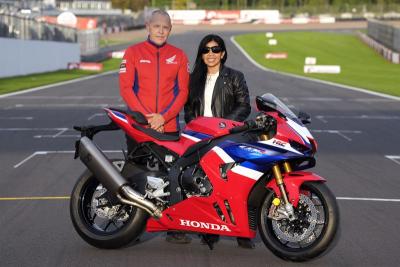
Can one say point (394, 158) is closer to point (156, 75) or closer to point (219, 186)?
point (156, 75)

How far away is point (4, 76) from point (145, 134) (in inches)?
1348

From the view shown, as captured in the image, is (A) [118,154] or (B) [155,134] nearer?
(B) [155,134]

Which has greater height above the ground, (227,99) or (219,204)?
(227,99)

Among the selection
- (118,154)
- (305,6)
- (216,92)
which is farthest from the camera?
(305,6)

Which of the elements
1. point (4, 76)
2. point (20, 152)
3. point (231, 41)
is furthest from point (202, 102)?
point (231, 41)

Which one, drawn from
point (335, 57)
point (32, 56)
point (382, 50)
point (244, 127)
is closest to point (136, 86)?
point (244, 127)

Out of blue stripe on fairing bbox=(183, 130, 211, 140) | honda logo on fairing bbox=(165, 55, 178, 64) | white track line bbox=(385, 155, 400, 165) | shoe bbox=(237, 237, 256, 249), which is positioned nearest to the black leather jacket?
honda logo on fairing bbox=(165, 55, 178, 64)

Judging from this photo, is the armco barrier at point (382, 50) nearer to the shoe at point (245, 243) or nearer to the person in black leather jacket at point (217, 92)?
the person in black leather jacket at point (217, 92)

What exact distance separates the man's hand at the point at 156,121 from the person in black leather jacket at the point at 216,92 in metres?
0.59

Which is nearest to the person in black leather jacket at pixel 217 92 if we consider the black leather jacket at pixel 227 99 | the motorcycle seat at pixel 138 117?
the black leather jacket at pixel 227 99

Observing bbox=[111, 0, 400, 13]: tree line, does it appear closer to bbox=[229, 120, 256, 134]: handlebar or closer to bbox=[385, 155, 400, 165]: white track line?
bbox=[385, 155, 400, 165]: white track line

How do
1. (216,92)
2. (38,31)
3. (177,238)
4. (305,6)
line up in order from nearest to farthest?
(177,238) → (216,92) → (38,31) → (305,6)

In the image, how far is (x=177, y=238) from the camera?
8.18 meters

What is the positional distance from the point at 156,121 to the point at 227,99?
87 cm
